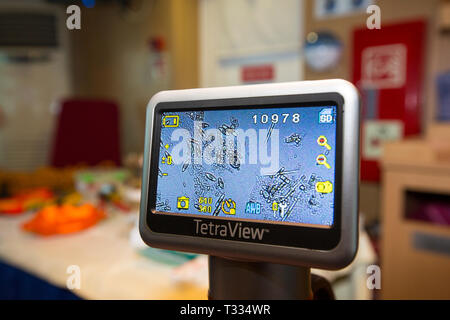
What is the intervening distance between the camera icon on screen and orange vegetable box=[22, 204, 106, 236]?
696 millimetres

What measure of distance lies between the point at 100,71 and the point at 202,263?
9.29 feet

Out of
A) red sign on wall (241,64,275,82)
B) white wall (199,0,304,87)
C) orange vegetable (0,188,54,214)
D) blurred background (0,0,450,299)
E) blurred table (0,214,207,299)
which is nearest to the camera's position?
blurred table (0,214,207,299)

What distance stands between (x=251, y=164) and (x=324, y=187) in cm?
8

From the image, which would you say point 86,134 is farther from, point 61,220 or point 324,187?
point 324,187

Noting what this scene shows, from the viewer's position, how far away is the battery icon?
0.45 meters

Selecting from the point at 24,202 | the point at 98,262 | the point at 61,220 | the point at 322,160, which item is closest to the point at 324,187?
the point at 322,160

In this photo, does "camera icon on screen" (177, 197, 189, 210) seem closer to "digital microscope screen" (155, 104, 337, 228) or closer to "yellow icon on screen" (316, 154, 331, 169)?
"digital microscope screen" (155, 104, 337, 228)

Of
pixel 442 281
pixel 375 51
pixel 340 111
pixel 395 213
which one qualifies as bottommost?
pixel 442 281

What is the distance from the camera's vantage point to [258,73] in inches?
103

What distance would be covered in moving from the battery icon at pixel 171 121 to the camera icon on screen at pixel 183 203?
8 cm

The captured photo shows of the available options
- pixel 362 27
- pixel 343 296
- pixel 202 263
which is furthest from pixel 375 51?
pixel 202 263

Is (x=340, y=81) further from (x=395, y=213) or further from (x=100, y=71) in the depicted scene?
(x=100, y=71)

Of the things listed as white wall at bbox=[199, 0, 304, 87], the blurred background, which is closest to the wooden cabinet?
the blurred background

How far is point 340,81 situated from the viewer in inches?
14.6
